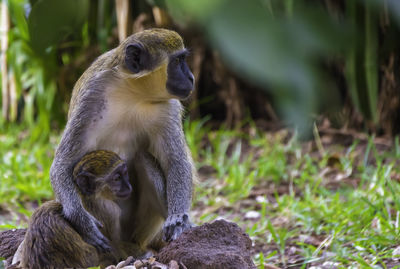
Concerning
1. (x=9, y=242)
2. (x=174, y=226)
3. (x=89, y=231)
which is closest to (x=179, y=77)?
(x=174, y=226)

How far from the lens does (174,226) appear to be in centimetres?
317

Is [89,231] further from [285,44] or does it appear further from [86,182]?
[285,44]

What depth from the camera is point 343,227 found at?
404 centimetres

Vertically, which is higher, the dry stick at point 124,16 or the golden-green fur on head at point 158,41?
the golden-green fur on head at point 158,41

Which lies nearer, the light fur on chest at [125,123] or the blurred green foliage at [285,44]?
the blurred green foliage at [285,44]

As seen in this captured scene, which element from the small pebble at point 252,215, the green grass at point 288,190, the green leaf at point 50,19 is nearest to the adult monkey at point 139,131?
the green grass at point 288,190

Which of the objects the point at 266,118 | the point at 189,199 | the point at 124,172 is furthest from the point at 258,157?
the point at 124,172

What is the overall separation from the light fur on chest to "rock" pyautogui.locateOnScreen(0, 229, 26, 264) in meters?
0.71

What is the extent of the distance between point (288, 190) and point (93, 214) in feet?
9.11

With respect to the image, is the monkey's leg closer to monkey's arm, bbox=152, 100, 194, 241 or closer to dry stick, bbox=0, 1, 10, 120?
monkey's arm, bbox=152, 100, 194, 241

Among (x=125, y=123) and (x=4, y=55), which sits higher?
(x=125, y=123)

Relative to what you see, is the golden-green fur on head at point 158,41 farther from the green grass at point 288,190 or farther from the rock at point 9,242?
the rock at point 9,242

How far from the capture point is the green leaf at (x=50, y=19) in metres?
0.48

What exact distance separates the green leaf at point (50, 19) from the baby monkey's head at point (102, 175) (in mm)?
2498
